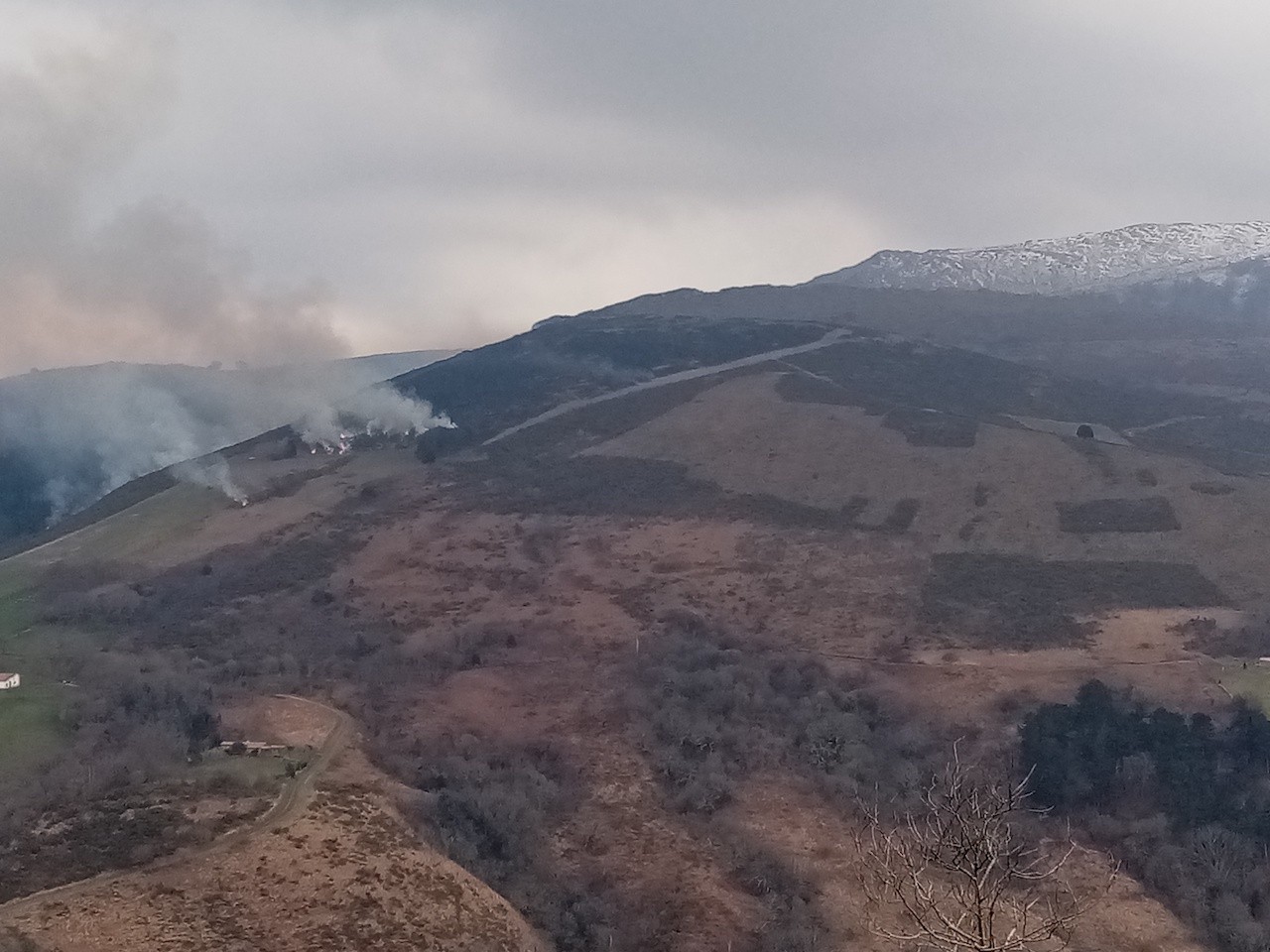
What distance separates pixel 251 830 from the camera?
2909 cm

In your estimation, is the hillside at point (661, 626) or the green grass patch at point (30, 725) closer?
the hillside at point (661, 626)

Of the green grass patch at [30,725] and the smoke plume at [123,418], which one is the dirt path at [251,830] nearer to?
the green grass patch at [30,725]

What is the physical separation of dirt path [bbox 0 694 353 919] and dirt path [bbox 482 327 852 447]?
5665cm

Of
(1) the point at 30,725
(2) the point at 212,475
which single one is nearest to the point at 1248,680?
(1) the point at 30,725

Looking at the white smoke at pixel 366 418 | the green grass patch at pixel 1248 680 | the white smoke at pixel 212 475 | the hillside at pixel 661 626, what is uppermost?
the white smoke at pixel 366 418

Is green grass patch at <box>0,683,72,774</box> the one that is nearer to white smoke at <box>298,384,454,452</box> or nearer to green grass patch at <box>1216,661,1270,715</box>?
green grass patch at <box>1216,661,1270,715</box>

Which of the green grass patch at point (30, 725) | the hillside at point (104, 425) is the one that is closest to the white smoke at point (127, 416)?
the hillside at point (104, 425)

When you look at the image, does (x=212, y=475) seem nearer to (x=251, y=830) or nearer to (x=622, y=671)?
(x=622, y=671)

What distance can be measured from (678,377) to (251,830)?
89.9m

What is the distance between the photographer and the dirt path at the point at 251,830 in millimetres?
25141

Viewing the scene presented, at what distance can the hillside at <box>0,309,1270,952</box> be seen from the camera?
1255 inches

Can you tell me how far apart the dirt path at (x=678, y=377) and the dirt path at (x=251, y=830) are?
5665cm

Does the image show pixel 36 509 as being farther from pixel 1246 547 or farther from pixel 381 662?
pixel 1246 547

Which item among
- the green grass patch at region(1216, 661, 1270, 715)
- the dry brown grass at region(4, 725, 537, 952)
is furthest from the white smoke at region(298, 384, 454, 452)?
the green grass patch at region(1216, 661, 1270, 715)
